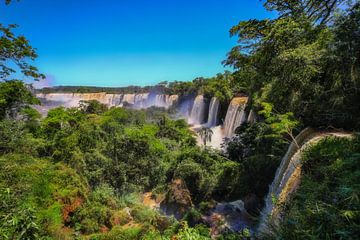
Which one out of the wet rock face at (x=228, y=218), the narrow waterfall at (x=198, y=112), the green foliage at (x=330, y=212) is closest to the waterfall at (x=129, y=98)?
the narrow waterfall at (x=198, y=112)

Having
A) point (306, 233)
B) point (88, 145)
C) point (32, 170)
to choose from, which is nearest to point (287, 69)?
point (306, 233)

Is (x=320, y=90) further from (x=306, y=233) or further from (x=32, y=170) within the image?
(x=32, y=170)

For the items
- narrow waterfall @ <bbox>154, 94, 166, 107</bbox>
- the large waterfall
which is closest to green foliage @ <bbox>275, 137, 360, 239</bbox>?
the large waterfall

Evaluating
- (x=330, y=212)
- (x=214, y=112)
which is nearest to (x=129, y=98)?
(x=214, y=112)

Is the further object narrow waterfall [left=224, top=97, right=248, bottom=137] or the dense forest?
narrow waterfall [left=224, top=97, right=248, bottom=137]

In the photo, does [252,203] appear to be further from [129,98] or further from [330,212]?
[129,98]

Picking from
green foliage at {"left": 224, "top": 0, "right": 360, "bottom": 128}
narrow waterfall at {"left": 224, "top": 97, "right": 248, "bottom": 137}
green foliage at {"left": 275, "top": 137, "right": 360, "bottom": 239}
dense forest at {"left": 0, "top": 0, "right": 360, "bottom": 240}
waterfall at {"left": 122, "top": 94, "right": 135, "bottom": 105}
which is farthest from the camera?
waterfall at {"left": 122, "top": 94, "right": 135, "bottom": 105}

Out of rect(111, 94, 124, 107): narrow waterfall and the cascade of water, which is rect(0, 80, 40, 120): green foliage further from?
rect(111, 94, 124, 107): narrow waterfall

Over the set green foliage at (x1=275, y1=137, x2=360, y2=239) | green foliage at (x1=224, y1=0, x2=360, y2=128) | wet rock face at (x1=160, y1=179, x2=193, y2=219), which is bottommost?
wet rock face at (x1=160, y1=179, x2=193, y2=219)
